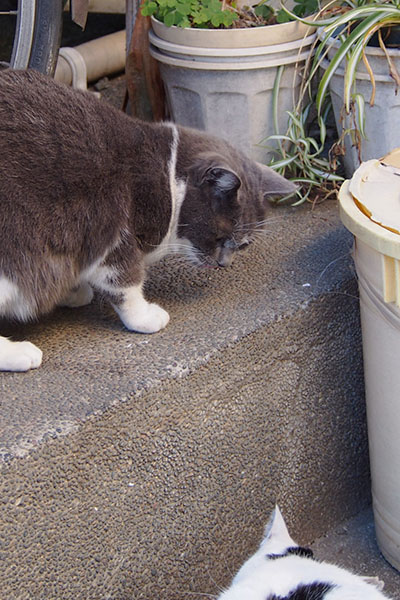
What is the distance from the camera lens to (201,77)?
2285 mm

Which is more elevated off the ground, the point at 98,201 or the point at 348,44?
the point at 348,44

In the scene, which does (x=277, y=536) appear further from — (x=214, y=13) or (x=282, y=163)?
(x=214, y=13)

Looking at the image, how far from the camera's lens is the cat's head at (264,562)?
1.19 meters

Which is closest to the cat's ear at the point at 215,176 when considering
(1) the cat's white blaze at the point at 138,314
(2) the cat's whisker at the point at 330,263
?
(1) the cat's white blaze at the point at 138,314

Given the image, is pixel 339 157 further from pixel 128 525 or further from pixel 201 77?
pixel 128 525

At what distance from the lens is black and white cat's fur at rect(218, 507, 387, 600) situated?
3.84 feet

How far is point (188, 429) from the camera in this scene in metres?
1.67

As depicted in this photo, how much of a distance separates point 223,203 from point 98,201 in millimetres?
290

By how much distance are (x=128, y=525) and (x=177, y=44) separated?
4.59 ft

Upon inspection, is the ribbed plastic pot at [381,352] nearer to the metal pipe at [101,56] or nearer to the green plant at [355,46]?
the green plant at [355,46]

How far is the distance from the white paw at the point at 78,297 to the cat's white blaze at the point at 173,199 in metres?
0.19

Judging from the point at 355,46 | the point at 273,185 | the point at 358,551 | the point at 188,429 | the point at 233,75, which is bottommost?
the point at 358,551

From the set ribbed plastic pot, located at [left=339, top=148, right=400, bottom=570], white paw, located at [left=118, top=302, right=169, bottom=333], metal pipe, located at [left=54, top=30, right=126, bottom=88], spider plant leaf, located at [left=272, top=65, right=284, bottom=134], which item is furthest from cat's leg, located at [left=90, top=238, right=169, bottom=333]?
metal pipe, located at [left=54, top=30, right=126, bottom=88]

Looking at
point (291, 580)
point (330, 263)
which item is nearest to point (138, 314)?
point (330, 263)
